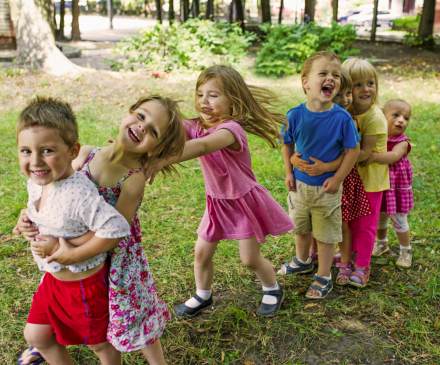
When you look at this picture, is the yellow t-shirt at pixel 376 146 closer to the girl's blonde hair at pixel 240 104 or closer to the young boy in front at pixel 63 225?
the girl's blonde hair at pixel 240 104

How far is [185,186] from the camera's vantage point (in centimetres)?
457

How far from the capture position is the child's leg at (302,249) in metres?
2.98

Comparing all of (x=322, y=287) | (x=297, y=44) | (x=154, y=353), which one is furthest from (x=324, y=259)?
(x=297, y=44)

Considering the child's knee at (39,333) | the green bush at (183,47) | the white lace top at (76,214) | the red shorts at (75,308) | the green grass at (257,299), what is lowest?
the green grass at (257,299)

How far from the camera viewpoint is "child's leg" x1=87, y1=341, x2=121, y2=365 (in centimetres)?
180

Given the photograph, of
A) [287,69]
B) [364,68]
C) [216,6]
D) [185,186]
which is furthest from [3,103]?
[216,6]

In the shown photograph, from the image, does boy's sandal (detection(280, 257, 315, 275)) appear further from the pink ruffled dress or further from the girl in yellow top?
the pink ruffled dress

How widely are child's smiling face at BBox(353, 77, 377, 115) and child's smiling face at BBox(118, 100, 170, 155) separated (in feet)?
4.78

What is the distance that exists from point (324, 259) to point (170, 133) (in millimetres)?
1568

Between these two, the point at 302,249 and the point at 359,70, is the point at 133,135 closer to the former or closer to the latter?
the point at 359,70

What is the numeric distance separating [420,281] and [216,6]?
4434 cm

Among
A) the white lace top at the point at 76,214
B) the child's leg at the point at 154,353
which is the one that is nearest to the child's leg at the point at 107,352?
the child's leg at the point at 154,353

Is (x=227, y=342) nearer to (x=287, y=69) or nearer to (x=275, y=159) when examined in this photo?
(x=275, y=159)

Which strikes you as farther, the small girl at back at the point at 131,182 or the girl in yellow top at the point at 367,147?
the girl in yellow top at the point at 367,147
